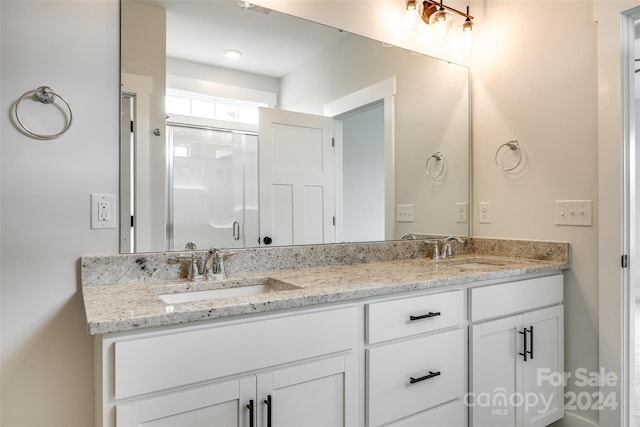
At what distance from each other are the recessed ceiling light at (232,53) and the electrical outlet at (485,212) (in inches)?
62.7

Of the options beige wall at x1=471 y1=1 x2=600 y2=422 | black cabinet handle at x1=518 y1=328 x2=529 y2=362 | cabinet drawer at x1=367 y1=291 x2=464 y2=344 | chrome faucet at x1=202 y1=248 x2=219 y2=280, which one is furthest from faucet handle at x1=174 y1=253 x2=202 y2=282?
beige wall at x1=471 y1=1 x2=600 y2=422

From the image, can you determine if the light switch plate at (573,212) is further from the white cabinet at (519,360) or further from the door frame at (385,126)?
the door frame at (385,126)

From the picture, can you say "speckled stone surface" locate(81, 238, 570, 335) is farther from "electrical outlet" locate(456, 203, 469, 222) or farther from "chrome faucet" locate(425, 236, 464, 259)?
"electrical outlet" locate(456, 203, 469, 222)

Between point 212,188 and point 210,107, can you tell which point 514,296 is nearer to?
point 212,188

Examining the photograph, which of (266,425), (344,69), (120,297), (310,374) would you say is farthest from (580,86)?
(120,297)

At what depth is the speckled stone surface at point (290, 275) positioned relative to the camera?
0.98 m

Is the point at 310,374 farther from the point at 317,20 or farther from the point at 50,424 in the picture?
the point at 317,20

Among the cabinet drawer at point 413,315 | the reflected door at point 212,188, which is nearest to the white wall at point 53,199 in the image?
the reflected door at point 212,188

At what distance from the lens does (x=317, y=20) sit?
5.90 feet

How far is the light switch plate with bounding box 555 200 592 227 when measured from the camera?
1.80 meters

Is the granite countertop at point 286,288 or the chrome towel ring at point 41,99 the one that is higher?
the chrome towel ring at point 41,99

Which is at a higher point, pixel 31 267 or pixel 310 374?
pixel 31 267

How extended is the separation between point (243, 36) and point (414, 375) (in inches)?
59.1

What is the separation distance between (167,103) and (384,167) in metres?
1.13
